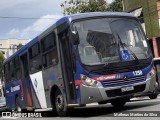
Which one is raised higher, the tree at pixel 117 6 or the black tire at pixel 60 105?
the tree at pixel 117 6

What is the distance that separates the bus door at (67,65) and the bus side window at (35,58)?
2.40m

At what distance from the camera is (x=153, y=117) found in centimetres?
982

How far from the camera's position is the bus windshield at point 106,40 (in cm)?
1161

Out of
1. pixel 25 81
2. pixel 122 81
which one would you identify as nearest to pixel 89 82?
pixel 122 81

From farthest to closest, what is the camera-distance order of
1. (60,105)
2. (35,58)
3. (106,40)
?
1. (35,58)
2. (60,105)
3. (106,40)

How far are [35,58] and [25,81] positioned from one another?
2197mm

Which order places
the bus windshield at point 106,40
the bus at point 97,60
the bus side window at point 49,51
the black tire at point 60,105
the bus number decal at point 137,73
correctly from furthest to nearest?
the bus side window at point 49,51, the black tire at point 60,105, the bus number decal at point 137,73, the bus windshield at point 106,40, the bus at point 97,60

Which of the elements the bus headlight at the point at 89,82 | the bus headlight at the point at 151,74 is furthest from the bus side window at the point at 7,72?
the bus headlight at the point at 151,74

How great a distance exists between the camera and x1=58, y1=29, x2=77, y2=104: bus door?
39.7 ft

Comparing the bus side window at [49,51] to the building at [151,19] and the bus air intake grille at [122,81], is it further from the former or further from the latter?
the building at [151,19]

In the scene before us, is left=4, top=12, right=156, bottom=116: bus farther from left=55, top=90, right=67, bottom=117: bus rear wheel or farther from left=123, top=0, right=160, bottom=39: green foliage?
left=123, top=0, right=160, bottom=39: green foliage

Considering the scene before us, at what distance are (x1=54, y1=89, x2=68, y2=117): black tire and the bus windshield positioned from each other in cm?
204

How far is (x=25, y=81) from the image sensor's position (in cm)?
1727

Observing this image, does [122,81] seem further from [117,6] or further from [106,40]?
[117,6]
